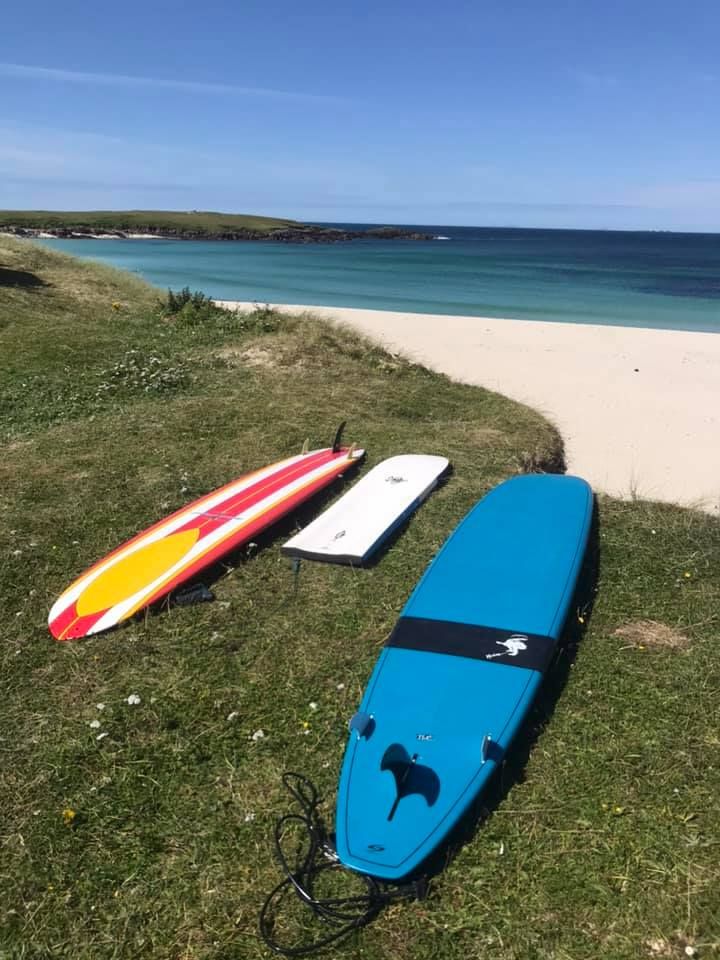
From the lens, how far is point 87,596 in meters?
5.33

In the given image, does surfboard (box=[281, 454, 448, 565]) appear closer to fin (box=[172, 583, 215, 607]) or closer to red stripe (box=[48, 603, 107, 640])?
fin (box=[172, 583, 215, 607])

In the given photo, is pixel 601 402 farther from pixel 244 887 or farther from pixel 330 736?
pixel 244 887

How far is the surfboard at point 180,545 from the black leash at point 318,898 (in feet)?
7.51

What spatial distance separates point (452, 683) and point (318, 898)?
Answer: 1.45m

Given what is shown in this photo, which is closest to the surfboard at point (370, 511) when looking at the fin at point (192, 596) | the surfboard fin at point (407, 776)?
the fin at point (192, 596)

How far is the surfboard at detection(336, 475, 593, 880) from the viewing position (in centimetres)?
341

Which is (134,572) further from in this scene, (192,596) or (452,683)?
(452,683)

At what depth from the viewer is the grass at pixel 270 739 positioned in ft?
10.0

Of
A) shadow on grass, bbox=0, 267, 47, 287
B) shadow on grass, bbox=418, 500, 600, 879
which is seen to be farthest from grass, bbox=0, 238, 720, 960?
shadow on grass, bbox=0, 267, 47, 287

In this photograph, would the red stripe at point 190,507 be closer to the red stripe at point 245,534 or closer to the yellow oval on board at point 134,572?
the yellow oval on board at point 134,572

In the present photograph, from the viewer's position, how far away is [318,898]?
3.16 m

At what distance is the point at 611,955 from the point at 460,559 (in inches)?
121

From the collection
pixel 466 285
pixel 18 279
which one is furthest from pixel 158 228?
pixel 18 279

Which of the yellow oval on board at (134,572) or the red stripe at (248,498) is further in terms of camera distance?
the red stripe at (248,498)
